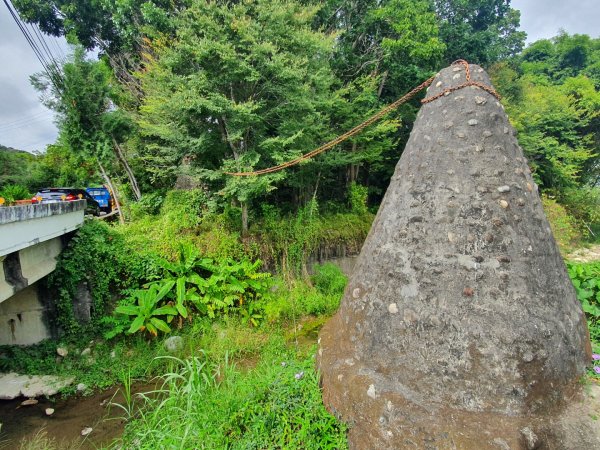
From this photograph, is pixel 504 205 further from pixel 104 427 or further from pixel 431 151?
pixel 104 427

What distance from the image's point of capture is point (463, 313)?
2.16 metres

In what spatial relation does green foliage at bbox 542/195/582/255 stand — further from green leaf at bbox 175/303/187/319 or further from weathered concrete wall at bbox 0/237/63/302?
weathered concrete wall at bbox 0/237/63/302

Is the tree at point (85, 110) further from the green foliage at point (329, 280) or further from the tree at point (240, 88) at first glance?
the green foliage at point (329, 280)

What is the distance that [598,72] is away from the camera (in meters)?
19.7

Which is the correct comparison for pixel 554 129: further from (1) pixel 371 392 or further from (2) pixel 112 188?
(2) pixel 112 188

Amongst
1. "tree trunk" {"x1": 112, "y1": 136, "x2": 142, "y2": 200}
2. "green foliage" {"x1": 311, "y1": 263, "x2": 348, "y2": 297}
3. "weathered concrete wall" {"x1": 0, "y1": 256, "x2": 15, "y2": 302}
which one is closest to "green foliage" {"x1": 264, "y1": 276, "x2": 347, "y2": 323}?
"green foliage" {"x1": 311, "y1": 263, "x2": 348, "y2": 297}

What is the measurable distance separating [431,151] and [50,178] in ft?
67.3

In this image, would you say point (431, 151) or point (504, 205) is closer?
point (504, 205)

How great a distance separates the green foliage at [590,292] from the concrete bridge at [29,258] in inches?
285

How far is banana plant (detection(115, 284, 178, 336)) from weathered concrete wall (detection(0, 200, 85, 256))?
1.79 m

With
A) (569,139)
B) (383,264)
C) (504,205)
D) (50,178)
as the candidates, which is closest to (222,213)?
(383,264)

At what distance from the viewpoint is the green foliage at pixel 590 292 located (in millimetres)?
4012

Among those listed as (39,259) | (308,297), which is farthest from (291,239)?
(39,259)

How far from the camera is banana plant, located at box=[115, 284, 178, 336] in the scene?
5.85 meters
